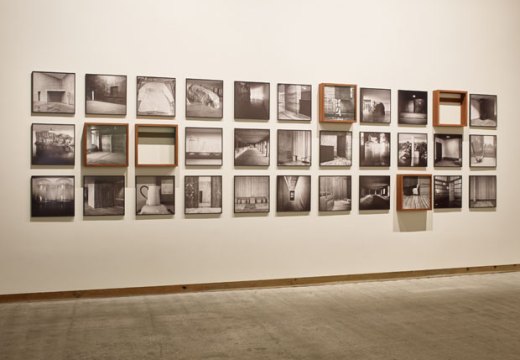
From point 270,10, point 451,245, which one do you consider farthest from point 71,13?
point 451,245

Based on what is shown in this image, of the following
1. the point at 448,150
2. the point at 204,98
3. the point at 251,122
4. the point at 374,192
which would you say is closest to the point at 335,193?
the point at 374,192

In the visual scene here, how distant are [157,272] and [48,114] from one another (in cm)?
230

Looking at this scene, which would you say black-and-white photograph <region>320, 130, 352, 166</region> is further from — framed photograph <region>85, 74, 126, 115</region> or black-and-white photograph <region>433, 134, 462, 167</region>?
framed photograph <region>85, 74, 126, 115</region>

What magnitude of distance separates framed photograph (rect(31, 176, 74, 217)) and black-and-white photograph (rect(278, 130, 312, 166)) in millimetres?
2666

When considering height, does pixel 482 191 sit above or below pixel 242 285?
above

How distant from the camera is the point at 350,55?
8.18m

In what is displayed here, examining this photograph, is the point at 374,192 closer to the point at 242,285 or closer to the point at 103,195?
the point at 242,285

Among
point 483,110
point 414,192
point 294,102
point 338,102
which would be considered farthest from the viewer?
point 483,110

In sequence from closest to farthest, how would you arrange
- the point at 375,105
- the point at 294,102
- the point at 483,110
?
the point at 294,102 < the point at 375,105 < the point at 483,110

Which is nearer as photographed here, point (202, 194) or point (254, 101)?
point (202, 194)

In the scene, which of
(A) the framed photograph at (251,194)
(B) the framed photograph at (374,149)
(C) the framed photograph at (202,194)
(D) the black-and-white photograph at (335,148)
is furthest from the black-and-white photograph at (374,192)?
(C) the framed photograph at (202,194)

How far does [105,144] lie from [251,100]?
193 cm

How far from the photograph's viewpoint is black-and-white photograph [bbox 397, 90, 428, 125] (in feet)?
27.6

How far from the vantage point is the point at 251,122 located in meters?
7.77
